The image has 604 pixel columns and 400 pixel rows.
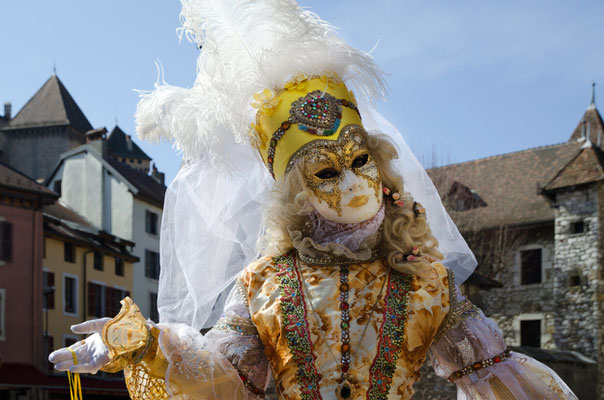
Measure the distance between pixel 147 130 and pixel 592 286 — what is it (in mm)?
23105

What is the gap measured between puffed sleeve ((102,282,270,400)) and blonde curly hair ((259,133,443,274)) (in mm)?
324

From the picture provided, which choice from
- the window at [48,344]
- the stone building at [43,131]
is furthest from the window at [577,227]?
the stone building at [43,131]

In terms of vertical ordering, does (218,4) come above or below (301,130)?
above

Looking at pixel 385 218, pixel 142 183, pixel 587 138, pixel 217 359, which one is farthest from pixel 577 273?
pixel 217 359

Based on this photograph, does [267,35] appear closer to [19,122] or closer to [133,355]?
[133,355]

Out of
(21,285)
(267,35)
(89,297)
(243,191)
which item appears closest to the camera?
(267,35)

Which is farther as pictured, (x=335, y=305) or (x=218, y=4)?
(x=218, y=4)

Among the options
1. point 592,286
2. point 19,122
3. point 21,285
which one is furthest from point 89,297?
point 19,122

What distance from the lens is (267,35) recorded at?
366cm

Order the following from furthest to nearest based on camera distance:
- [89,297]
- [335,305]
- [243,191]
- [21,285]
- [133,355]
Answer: [89,297]
[21,285]
[243,191]
[335,305]
[133,355]

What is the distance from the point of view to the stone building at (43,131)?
39.9 meters

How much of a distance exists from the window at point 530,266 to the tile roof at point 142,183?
12779 mm

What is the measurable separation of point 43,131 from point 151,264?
→ 49.9 ft

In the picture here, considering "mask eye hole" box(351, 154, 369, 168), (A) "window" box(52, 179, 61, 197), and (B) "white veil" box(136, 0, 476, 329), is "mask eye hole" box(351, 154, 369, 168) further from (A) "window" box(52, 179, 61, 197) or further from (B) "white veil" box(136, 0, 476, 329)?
(A) "window" box(52, 179, 61, 197)
